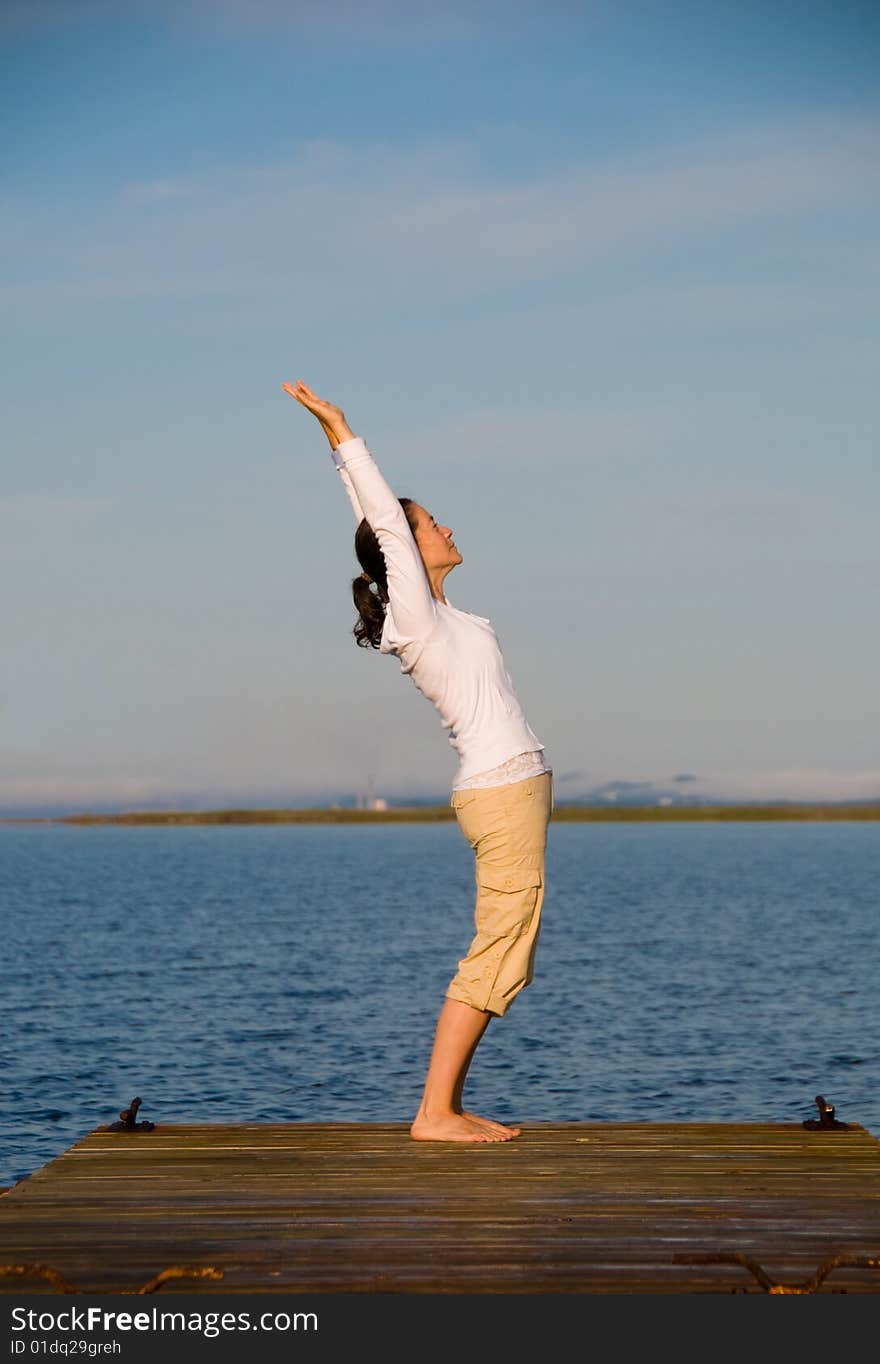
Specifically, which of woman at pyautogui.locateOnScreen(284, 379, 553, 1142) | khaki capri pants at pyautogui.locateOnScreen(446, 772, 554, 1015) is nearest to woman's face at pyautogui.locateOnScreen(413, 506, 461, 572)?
woman at pyautogui.locateOnScreen(284, 379, 553, 1142)

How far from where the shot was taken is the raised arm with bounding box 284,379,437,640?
22.9 ft

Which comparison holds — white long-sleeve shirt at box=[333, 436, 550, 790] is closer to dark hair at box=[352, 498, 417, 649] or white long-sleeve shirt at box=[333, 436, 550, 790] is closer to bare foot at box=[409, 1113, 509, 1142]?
dark hair at box=[352, 498, 417, 649]

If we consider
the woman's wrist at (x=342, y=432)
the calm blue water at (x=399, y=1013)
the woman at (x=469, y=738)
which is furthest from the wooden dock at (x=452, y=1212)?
the calm blue water at (x=399, y=1013)

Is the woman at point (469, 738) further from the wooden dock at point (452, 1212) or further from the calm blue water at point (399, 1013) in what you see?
the calm blue water at point (399, 1013)

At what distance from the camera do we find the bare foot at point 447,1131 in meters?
7.39

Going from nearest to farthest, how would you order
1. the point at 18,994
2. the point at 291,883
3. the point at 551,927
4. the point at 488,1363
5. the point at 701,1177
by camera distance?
the point at 488,1363 < the point at 701,1177 < the point at 18,994 < the point at 551,927 < the point at 291,883

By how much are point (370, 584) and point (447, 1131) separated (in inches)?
105

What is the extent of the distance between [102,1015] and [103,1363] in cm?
2353

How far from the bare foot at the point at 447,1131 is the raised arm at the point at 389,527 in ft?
7.70

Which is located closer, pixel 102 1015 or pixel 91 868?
pixel 102 1015

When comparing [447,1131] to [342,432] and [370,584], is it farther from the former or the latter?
[342,432]

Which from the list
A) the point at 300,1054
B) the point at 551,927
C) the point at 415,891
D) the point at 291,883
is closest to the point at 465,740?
the point at 300,1054

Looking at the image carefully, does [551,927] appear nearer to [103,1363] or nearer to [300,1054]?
[300,1054]

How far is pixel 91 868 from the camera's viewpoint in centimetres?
10594
